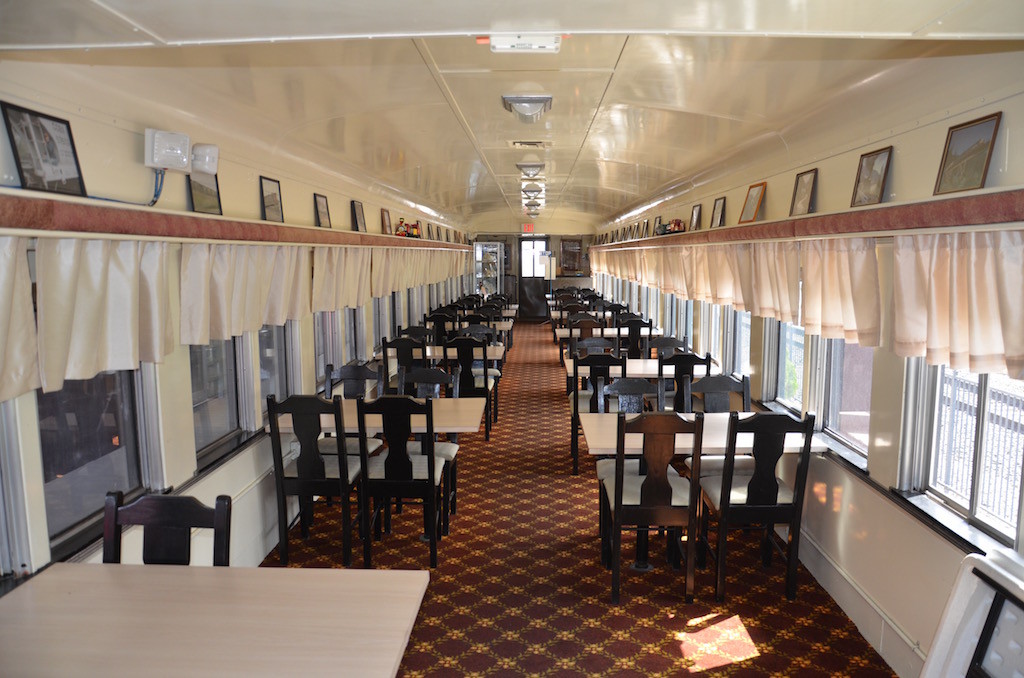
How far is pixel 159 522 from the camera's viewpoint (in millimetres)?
2504

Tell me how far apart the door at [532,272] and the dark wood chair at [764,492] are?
1501 centimetres

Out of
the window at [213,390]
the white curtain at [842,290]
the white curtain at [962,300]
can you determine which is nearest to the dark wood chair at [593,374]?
the white curtain at [842,290]

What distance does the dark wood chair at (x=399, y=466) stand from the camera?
13.3 feet

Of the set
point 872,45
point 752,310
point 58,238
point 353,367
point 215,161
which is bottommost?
point 353,367

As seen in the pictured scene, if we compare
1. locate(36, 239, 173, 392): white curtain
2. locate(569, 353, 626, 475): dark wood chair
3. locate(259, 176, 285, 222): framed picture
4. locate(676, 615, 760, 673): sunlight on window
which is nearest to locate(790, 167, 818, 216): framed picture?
locate(569, 353, 626, 475): dark wood chair

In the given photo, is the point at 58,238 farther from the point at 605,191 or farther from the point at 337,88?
the point at 605,191

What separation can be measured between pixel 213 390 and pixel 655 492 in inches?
216

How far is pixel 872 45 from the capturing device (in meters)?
2.82

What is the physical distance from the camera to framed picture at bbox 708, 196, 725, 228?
20.2 ft

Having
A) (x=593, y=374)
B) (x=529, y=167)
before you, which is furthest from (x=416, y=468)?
(x=529, y=167)

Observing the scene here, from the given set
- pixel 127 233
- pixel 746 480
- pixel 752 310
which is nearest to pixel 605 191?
pixel 752 310

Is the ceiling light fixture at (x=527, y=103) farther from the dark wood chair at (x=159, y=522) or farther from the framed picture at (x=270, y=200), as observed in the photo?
the dark wood chair at (x=159, y=522)

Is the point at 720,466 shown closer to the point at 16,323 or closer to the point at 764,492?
the point at 764,492

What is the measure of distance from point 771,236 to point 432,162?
403 centimetres
